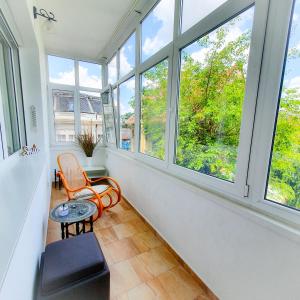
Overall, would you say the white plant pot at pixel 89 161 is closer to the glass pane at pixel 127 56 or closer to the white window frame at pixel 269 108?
the glass pane at pixel 127 56

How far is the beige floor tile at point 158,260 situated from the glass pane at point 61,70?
4.11 meters

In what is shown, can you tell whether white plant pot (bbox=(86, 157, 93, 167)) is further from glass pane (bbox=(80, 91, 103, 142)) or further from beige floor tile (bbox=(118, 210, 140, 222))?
beige floor tile (bbox=(118, 210, 140, 222))

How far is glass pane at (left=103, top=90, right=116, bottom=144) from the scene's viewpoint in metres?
3.71

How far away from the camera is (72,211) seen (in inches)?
70.2

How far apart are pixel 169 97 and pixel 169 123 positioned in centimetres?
29

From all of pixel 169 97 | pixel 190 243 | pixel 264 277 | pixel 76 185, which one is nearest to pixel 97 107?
pixel 76 185

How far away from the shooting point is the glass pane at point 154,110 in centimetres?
207

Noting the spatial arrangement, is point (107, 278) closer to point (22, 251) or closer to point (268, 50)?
point (22, 251)

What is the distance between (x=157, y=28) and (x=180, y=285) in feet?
9.38

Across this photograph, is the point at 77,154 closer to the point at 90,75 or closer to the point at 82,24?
the point at 90,75

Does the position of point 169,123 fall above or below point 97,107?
below

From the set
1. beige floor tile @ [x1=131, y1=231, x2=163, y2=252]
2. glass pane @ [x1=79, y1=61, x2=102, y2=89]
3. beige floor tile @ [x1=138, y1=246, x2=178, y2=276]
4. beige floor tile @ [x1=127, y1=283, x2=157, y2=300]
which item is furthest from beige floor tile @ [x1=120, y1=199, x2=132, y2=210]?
glass pane @ [x1=79, y1=61, x2=102, y2=89]

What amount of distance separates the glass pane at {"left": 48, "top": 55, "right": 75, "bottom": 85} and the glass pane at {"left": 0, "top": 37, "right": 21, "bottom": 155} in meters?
2.10

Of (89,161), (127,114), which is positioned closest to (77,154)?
(89,161)
